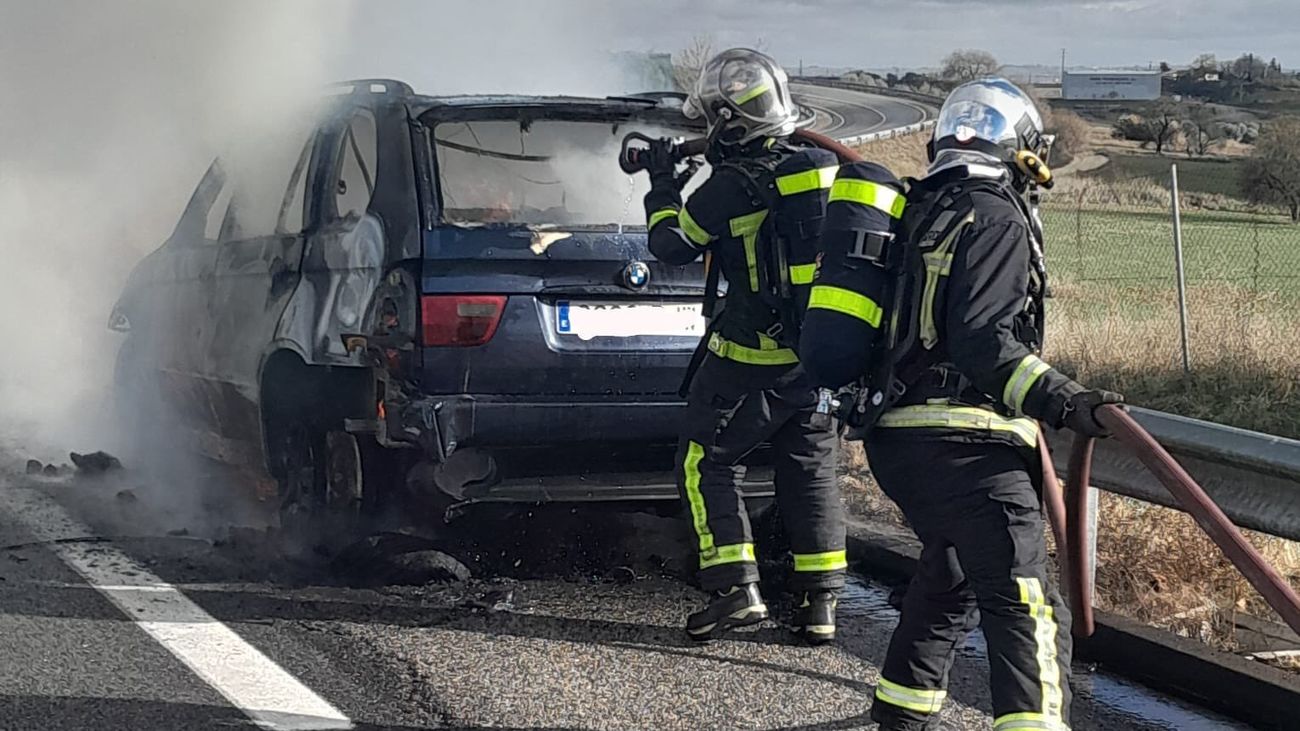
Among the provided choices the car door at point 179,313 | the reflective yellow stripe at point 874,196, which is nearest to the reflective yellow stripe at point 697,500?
the reflective yellow stripe at point 874,196

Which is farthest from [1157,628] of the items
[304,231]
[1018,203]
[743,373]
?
[304,231]

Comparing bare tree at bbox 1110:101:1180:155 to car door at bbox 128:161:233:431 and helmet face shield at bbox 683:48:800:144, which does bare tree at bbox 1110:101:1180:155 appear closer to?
car door at bbox 128:161:233:431

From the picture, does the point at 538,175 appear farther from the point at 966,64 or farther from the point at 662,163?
the point at 966,64

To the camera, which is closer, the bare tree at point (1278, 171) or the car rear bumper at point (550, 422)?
the car rear bumper at point (550, 422)

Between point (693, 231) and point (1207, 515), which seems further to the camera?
point (693, 231)

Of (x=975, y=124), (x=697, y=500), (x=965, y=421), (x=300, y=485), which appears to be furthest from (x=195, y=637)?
(x=975, y=124)

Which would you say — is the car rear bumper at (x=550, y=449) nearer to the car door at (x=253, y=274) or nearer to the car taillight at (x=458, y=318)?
the car taillight at (x=458, y=318)

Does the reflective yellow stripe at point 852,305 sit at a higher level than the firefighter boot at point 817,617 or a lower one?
higher

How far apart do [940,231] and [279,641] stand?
2561mm

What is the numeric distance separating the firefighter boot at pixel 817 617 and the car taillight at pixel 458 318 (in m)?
1.37

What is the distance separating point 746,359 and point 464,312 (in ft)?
3.26

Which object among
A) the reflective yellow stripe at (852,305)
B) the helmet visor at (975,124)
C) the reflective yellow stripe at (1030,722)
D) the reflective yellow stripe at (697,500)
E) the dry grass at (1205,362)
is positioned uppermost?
the helmet visor at (975,124)

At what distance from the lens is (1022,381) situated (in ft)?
10.9

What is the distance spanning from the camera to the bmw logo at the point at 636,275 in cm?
530
